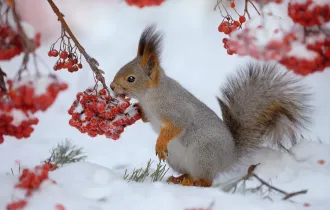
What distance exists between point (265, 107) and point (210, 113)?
140mm

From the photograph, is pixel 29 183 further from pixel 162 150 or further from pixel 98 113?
pixel 162 150

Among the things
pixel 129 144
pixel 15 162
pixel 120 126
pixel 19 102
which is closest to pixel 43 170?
pixel 19 102

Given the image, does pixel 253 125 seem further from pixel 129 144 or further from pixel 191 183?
pixel 129 144

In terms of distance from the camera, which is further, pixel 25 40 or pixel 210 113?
pixel 210 113

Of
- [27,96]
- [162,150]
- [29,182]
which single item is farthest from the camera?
[162,150]

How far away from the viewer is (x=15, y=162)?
1.66m

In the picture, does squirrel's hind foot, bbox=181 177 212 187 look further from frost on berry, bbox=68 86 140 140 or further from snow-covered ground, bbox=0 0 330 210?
frost on berry, bbox=68 86 140 140

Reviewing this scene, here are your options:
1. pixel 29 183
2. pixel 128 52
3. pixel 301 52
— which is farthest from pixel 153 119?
pixel 128 52

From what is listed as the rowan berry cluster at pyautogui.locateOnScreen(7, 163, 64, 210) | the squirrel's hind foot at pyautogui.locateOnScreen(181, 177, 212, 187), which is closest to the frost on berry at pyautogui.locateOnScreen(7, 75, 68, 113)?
the rowan berry cluster at pyautogui.locateOnScreen(7, 163, 64, 210)

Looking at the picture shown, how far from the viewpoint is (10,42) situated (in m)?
0.83

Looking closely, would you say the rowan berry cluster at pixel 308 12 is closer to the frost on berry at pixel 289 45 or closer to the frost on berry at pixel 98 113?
the frost on berry at pixel 289 45

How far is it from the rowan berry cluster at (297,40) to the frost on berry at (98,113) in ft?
1.23

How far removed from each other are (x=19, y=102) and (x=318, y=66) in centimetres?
45

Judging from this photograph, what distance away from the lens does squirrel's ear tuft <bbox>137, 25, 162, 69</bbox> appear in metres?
1.25
